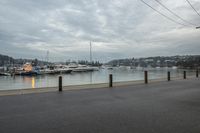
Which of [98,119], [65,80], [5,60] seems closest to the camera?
[98,119]

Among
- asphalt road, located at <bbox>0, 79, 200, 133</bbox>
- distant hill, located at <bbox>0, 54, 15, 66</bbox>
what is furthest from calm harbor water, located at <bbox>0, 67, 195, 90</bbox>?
distant hill, located at <bbox>0, 54, 15, 66</bbox>

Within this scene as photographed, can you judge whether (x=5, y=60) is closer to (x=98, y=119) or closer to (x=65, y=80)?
(x=65, y=80)

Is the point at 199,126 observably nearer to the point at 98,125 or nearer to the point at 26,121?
the point at 98,125

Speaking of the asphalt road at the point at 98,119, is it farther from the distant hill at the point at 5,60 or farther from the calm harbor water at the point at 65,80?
the distant hill at the point at 5,60

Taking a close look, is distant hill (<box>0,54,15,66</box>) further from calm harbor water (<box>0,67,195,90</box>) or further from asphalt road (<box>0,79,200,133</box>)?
asphalt road (<box>0,79,200,133</box>)

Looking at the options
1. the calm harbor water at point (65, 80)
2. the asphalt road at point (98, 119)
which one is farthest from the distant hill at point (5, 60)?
the asphalt road at point (98, 119)

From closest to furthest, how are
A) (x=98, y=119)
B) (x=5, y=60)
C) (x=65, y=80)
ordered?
(x=98, y=119), (x=65, y=80), (x=5, y=60)

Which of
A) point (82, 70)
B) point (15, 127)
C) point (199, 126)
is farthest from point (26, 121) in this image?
point (82, 70)

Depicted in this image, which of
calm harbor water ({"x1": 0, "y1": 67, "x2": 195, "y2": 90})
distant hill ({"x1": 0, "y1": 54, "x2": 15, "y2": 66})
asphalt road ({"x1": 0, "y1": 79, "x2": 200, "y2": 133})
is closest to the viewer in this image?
asphalt road ({"x1": 0, "y1": 79, "x2": 200, "y2": 133})

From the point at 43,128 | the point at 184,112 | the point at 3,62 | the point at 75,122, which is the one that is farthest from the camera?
the point at 3,62

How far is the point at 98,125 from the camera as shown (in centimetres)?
486

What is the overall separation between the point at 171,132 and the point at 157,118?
1.18m

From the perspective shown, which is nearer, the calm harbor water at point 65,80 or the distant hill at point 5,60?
the calm harbor water at point 65,80

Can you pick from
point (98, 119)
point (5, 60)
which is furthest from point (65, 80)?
point (5, 60)
